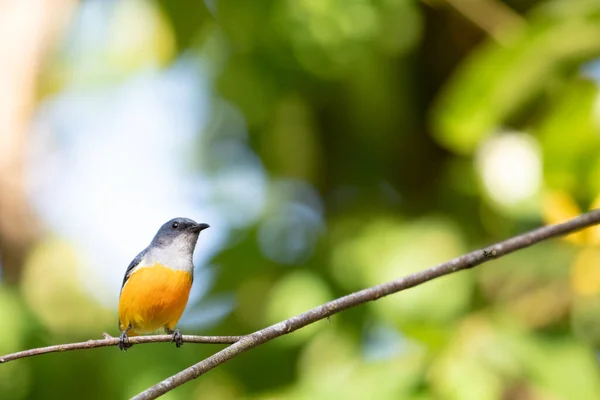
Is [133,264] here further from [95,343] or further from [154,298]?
[95,343]

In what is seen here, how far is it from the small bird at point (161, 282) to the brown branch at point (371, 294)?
0.57 meters

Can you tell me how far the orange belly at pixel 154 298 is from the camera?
2.13 m

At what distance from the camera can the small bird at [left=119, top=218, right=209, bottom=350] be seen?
2139 mm

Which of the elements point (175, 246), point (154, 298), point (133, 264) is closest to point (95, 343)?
point (154, 298)

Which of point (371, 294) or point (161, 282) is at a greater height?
point (161, 282)

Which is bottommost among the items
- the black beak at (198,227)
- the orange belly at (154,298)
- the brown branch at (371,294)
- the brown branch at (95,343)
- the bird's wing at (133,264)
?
the brown branch at (95,343)

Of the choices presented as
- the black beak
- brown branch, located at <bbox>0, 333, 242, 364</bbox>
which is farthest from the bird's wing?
brown branch, located at <bbox>0, 333, 242, 364</bbox>

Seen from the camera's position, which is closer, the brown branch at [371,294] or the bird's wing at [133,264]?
the brown branch at [371,294]

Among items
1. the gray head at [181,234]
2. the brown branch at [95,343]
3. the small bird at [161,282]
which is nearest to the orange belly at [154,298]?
the small bird at [161,282]

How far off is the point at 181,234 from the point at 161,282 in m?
0.24

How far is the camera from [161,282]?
2.19 meters

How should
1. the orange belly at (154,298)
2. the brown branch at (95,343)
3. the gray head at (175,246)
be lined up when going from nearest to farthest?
the brown branch at (95,343)
the orange belly at (154,298)
the gray head at (175,246)

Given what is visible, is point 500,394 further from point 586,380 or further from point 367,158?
point 367,158

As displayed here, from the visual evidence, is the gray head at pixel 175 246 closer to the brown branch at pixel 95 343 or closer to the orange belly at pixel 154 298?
the orange belly at pixel 154 298
